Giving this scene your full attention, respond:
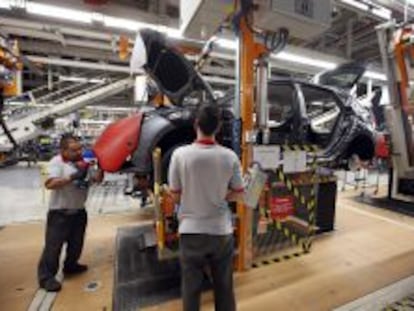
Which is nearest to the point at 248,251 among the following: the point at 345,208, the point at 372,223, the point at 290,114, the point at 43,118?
the point at 290,114

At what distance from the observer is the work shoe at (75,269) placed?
2.87 meters

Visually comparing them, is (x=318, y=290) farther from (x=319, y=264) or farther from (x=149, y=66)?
(x=149, y=66)

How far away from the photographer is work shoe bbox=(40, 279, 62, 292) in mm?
2561

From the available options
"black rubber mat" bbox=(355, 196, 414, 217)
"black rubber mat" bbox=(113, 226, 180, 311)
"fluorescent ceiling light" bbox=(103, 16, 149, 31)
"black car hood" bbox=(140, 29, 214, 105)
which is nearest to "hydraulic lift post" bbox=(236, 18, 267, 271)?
"black car hood" bbox=(140, 29, 214, 105)

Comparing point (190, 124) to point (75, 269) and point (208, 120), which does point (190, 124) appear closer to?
point (208, 120)

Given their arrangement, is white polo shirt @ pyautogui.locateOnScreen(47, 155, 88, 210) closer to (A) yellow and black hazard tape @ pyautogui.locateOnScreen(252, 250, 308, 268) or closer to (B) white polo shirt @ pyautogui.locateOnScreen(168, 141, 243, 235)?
(B) white polo shirt @ pyautogui.locateOnScreen(168, 141, 243, 235)

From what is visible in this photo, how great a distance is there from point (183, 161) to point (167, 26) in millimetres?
4657

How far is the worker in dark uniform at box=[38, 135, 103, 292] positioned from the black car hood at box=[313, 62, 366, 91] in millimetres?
3872

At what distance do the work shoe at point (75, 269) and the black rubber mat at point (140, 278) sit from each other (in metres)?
0.32

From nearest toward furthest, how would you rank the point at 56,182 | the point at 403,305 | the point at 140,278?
the point at 403,305, the point at 56,182, the point at 140,278

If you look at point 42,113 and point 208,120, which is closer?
point 208,120

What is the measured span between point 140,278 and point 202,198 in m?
1.50

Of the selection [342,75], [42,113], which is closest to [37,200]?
[42,113]

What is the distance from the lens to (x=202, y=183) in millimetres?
1726
